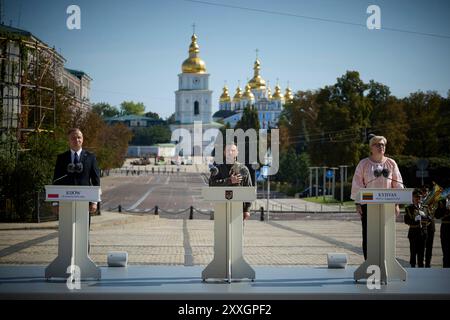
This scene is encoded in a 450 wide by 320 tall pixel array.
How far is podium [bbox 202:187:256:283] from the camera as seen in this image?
913cm

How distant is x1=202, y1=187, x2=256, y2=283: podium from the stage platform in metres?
0.18

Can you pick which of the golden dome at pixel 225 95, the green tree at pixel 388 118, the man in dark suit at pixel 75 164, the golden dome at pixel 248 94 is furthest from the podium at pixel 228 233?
the golden dome at pixel 225 95

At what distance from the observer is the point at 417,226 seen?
12789mm

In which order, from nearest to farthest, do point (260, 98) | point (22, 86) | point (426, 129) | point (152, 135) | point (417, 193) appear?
point (417, 193)
point (22, 86)
point (426, 129)
point (152, 135)
point (260, 98)

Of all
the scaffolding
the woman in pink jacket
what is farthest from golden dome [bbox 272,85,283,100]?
the woman in pink jacket

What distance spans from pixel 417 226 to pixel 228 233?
206 inches

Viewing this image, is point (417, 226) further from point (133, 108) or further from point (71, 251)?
point (133, 108)

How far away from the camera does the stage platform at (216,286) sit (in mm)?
8023

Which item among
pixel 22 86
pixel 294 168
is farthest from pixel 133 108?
pixel 22 86

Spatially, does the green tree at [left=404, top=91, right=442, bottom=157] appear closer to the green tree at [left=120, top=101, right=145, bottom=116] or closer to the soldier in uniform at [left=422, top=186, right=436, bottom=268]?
the soldier in uniform at [left=422, top=186, right=436, bottom=268]

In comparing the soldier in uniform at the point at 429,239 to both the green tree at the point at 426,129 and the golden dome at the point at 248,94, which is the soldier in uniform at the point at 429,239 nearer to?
the green tree at the point at 426,129

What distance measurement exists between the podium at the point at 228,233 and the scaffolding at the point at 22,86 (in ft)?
73.6
